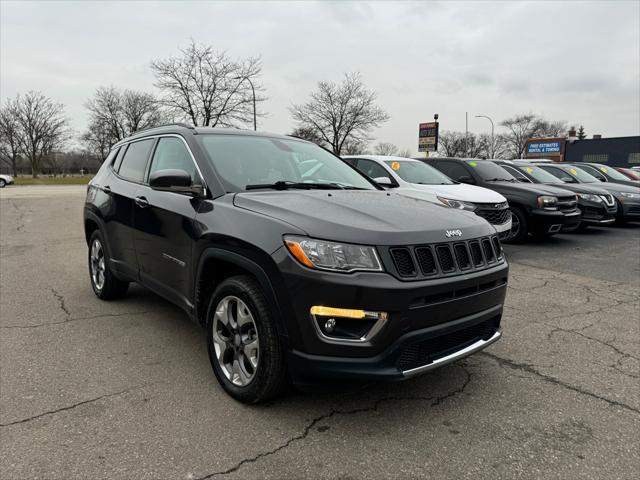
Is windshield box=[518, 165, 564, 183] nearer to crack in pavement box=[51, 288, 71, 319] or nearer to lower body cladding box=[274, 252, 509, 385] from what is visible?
lower body cladding box=[274, 252, 509, 385]

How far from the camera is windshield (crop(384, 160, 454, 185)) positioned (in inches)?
323

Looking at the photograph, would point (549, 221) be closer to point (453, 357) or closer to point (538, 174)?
point (538, 174)

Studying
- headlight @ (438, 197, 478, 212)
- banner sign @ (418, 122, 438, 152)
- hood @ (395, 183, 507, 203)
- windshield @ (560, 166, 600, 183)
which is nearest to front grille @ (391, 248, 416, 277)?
hood @ (395, 183, 507, 203)

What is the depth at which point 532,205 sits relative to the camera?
8672mm

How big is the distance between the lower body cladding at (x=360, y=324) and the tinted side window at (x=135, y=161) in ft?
7.83

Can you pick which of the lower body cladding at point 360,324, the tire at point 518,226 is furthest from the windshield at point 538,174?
the lower body cladding at point 360,324

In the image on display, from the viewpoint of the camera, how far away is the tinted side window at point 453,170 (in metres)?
9.77

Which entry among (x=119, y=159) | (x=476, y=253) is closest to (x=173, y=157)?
(x=119, y=159)

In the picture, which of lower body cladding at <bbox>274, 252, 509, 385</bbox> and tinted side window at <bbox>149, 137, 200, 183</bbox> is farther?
tinted side window at <bbox>149, 137, 200, 183</bbox>

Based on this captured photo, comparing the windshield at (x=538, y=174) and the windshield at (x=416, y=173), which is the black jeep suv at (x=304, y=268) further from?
the windshield at (x=538, y=174)

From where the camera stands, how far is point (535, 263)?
24.1 feet

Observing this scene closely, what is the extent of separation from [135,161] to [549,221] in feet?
24.4

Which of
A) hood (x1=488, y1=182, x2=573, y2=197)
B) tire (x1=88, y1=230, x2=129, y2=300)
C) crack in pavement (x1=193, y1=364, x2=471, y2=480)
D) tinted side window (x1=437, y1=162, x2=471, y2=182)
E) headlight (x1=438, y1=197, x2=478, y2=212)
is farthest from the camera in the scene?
tinted side window (x1=437, y1=162, x2=471, y2=182)

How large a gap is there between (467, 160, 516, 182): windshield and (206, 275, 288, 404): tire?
791 centimetres
